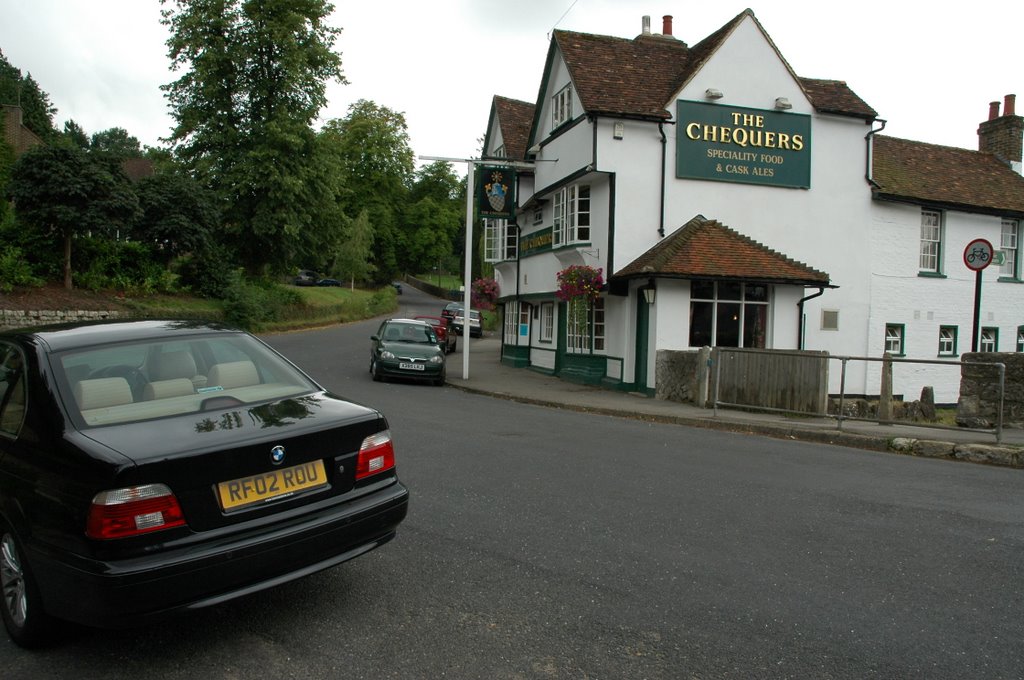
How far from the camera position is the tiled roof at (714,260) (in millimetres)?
16938

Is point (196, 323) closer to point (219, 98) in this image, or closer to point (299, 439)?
point (299, 439)

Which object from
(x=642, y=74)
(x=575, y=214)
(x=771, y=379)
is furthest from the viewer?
(x=642, y=74)

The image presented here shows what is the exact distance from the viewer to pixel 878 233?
2097 cm

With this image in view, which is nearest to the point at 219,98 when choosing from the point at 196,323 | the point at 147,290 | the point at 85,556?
the point at 147,290

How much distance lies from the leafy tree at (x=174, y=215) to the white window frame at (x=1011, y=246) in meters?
29.9

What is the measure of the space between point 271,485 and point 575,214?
16789 mm

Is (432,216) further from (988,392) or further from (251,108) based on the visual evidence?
(988,392)

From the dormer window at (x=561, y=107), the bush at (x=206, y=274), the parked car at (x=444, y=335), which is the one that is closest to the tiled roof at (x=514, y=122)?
the dormer window at (x=561, y=107)

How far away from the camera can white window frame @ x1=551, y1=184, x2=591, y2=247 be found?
64.4 feet

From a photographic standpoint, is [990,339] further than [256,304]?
No

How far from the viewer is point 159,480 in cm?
325

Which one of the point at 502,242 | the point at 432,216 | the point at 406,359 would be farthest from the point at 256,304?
the point at 432,216

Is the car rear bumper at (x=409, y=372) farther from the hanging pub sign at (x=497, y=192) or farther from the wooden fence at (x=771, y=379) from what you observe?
the wooden fence at (x=771, y=379)

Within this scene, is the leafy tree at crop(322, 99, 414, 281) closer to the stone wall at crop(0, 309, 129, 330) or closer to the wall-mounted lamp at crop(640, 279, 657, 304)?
the stone wall at crop(0, 309, 129, 330)
